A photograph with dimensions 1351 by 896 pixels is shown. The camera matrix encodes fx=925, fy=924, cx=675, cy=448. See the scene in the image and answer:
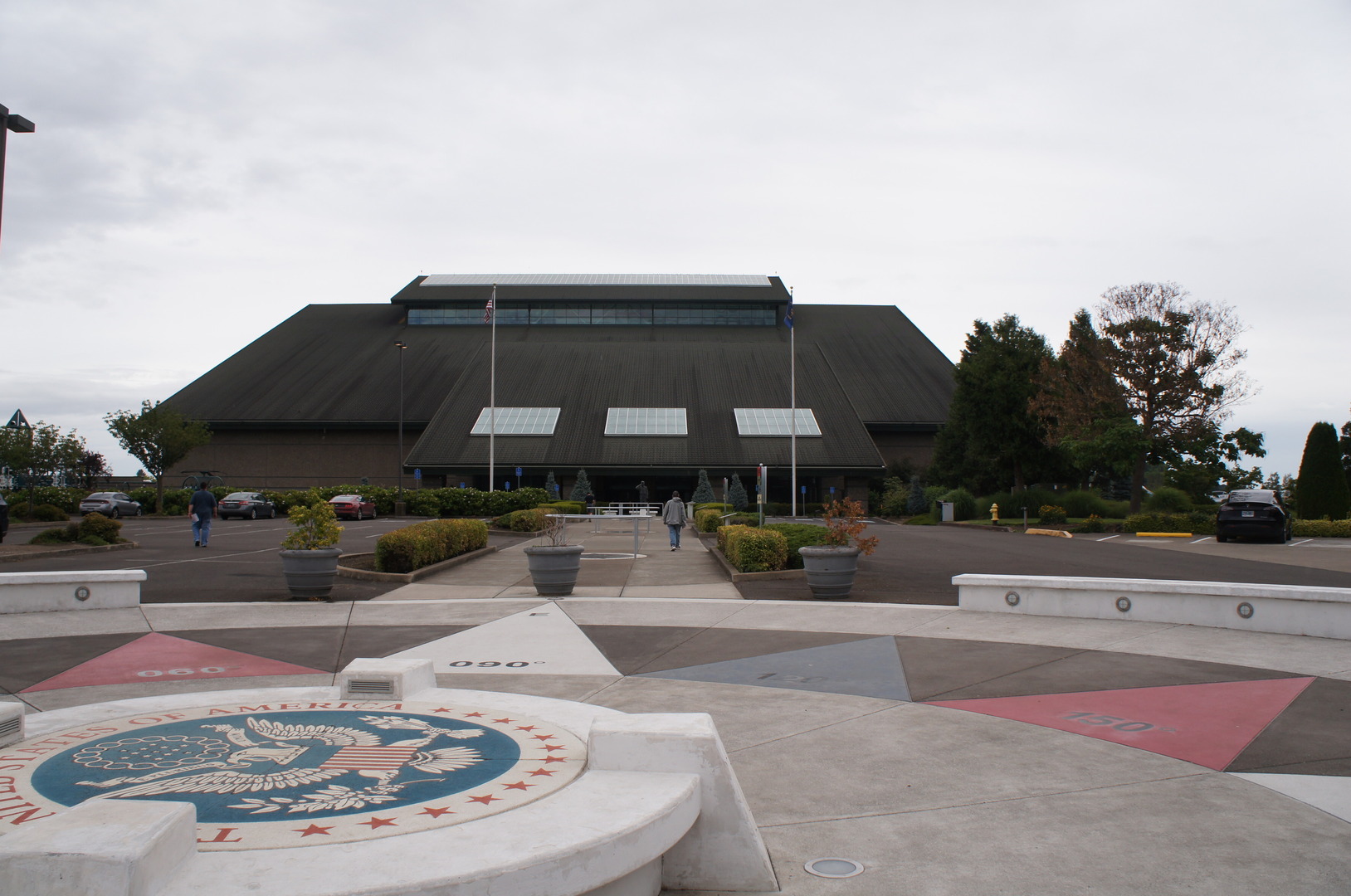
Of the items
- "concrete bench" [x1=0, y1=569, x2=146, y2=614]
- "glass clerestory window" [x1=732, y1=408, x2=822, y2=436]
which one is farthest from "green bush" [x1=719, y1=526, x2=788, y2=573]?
"glass clerestory window" [x1=732, y1=408, x2=822, y2=436]

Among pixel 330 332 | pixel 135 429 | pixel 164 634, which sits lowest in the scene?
pixel 164 634

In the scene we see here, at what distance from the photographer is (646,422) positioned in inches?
2031

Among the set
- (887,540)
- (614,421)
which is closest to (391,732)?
(887,540)

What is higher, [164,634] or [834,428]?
[834,428]

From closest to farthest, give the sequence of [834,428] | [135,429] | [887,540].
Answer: [887,540] → [135,429] → [834,428]

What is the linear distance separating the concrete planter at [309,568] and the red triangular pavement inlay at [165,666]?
137 inches

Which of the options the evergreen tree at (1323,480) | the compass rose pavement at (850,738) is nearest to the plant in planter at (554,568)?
the compass rose pavement at (850,738)

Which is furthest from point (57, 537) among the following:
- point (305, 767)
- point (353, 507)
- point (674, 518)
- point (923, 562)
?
point (305, 767)

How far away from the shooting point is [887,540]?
2878 centimetres

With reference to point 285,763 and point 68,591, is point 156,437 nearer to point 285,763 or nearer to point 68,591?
point 68,591

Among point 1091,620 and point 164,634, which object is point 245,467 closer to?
point 164,634

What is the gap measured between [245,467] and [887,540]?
44.6m

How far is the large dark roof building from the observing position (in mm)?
49281

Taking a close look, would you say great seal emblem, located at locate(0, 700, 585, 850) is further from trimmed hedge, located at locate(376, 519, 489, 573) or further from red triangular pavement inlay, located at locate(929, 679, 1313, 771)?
trimmed hedge, located at locate(376, 519, 489, 573)
